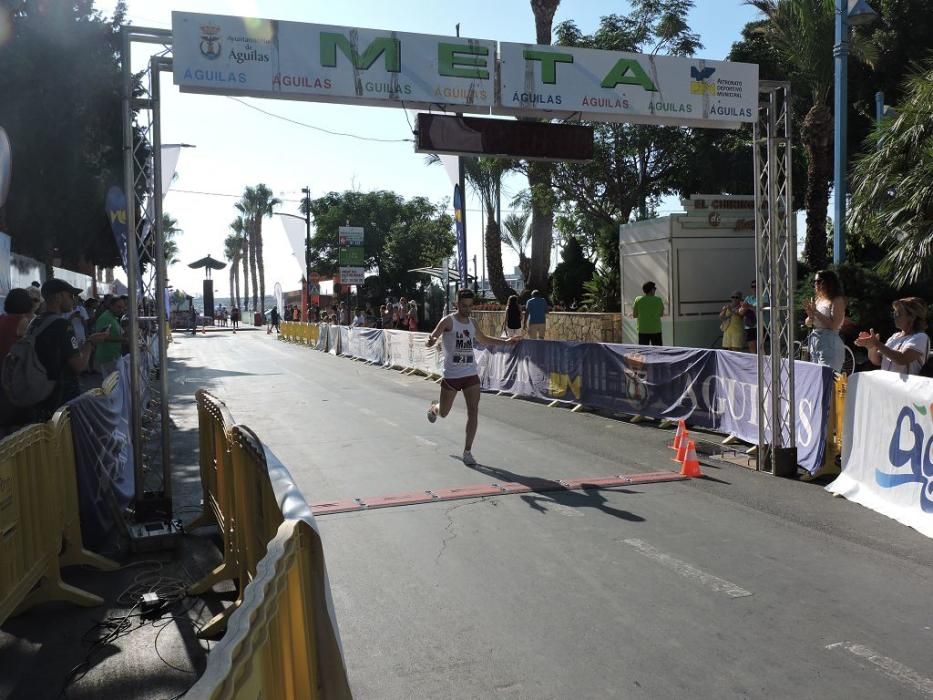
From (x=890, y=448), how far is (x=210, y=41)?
736 cm

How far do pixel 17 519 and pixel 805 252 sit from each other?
20.8 meters

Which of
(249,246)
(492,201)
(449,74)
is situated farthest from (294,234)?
(249,246)

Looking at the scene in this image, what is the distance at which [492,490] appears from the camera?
7730 mm

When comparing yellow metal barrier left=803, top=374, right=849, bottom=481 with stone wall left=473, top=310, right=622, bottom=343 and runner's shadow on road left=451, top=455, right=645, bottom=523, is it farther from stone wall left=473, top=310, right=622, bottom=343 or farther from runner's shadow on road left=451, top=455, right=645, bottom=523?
stone wall left=473, top=310, right=622, bottom=343

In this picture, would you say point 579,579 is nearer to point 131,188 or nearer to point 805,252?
point 131,188

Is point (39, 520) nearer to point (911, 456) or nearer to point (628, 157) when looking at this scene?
point (911, 456)

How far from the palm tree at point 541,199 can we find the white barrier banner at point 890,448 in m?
20.9

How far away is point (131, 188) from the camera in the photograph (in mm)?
6633

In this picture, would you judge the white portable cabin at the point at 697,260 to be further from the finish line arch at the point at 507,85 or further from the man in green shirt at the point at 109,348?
the man in green shirt at the point at 109,348

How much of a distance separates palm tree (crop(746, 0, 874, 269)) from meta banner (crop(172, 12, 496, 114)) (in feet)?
40.2

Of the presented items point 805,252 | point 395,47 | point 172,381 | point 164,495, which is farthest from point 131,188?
point 805,252

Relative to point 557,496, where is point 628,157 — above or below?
above

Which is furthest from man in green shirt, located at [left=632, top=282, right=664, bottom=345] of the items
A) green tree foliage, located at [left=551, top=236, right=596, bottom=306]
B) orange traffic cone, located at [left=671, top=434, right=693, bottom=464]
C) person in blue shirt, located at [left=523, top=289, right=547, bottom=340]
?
green tree foliage, located at [left=551, top=236, right=596, bottom=306]

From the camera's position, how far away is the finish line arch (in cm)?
839
